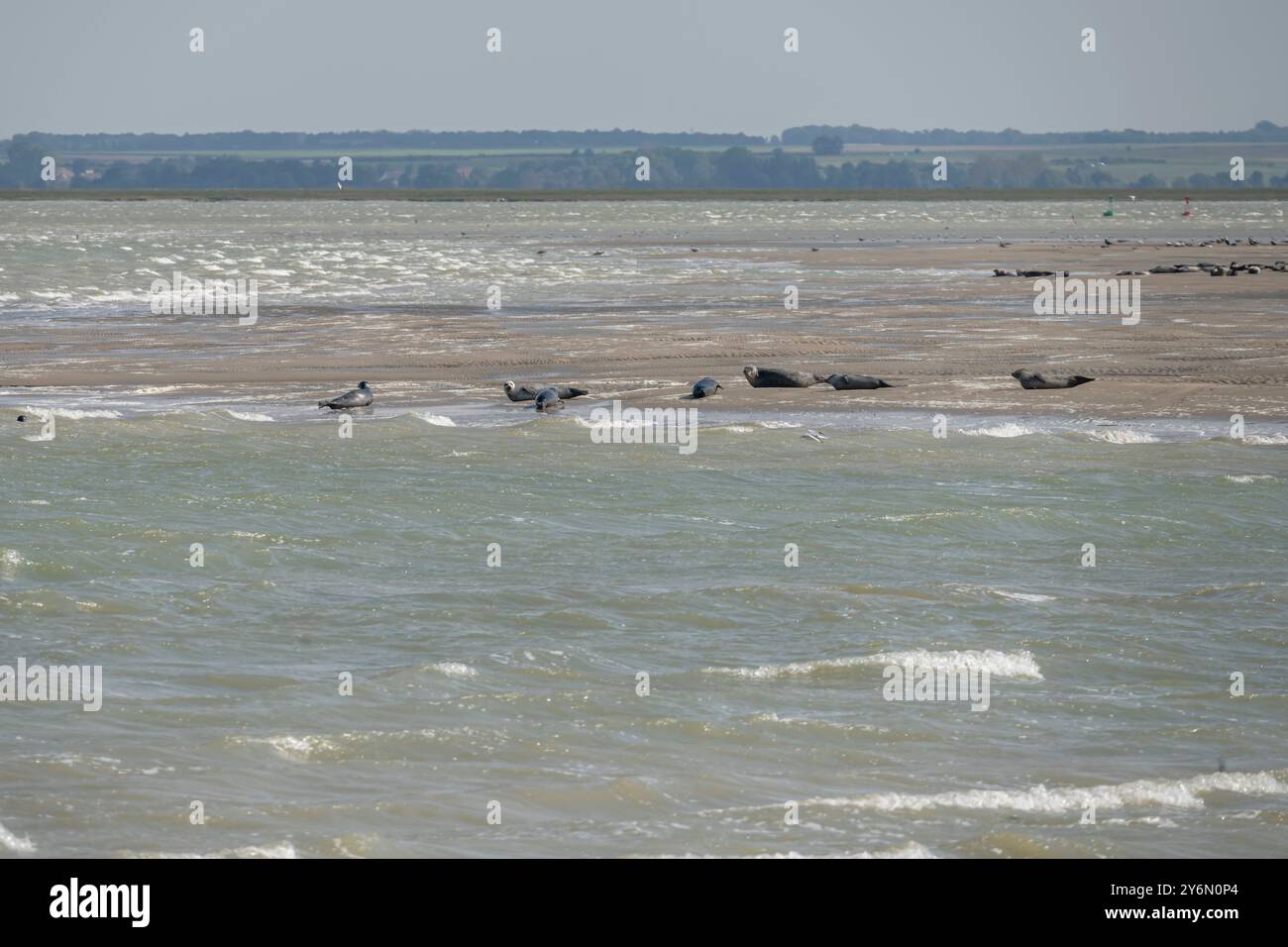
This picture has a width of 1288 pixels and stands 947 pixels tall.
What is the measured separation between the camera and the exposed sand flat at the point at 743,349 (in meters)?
22.9

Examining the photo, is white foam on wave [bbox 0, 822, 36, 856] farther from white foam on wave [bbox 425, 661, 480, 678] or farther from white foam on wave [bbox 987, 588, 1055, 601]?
white foam on wave [bbox 987, 588, 1055, 601]

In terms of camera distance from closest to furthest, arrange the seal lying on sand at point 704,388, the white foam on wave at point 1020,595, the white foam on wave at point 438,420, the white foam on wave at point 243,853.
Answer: the white foam on wave at point 243,853 < the white foam on wave at point 1020,595 < the white foam on wave at point 438,420 < the seal lying on sand at point 704,388

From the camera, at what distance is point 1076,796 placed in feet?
27.9

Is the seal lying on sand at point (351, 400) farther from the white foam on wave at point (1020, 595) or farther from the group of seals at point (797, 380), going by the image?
the white foam on wave at point (1020, 595)

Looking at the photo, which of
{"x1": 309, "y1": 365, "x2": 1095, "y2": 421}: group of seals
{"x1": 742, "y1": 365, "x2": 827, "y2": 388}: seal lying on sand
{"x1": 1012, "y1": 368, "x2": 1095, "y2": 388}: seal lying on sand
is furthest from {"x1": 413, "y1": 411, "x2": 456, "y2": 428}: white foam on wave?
{"x1": 1012, "y1": 368, "x2": 1095, "y2": 388}: seal lying on sand

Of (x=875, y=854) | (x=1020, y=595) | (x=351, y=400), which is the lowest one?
(x=875, y=854)

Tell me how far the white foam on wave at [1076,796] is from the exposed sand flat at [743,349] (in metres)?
12.8

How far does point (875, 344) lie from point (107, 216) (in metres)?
109

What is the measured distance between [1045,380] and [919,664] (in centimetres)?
1322

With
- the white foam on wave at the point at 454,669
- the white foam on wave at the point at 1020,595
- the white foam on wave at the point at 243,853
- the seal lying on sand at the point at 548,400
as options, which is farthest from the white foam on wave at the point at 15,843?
the seal lying on sand at the point at 548,400

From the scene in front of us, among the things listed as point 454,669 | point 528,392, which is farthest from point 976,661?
point 528,392

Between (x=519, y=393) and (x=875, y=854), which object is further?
(x=519, y=393)

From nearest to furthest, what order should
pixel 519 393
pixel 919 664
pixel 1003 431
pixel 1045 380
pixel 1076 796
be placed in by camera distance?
pixel 1076 796 < pixel 919 664 < pixel 1003 431 < pixel 519 393 < pixel 1045 380

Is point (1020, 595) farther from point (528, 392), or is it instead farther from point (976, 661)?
point (528, 392)
